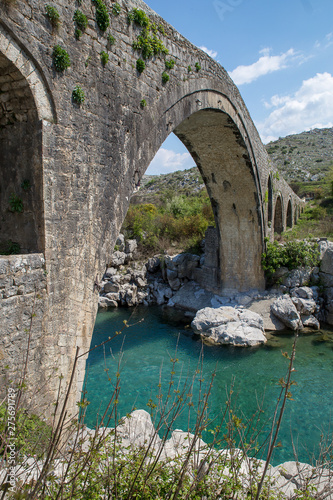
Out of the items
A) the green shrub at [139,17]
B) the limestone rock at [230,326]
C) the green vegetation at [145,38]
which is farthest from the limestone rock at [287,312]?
the green shrub at [139,17]

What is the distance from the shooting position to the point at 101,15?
370 cm

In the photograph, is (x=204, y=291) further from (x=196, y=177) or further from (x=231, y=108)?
(x=196, y=177)

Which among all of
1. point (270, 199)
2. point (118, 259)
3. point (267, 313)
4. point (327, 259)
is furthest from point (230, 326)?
point (118, 259)

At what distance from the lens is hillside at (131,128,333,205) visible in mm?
34000

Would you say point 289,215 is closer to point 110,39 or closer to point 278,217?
point 278,217

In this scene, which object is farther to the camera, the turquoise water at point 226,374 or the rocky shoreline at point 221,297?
the rocky shoreline at point 221,297

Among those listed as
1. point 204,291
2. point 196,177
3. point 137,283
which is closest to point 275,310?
point 204,291

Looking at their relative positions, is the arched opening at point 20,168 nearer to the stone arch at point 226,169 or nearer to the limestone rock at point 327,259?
the stone arch at point 226,169

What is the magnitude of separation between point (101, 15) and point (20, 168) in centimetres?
199

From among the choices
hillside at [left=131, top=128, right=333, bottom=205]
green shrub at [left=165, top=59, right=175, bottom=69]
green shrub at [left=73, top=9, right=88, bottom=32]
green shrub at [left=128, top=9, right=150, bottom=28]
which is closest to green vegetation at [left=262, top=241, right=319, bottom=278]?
green shrub at [left=165, top=59, right=175, bottom=69]

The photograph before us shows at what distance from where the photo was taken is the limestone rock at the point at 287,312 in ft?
32.4

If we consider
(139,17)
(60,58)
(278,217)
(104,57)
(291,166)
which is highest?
(291,166)

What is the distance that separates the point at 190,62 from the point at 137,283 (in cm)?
953

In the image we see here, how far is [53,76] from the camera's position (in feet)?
10.4
